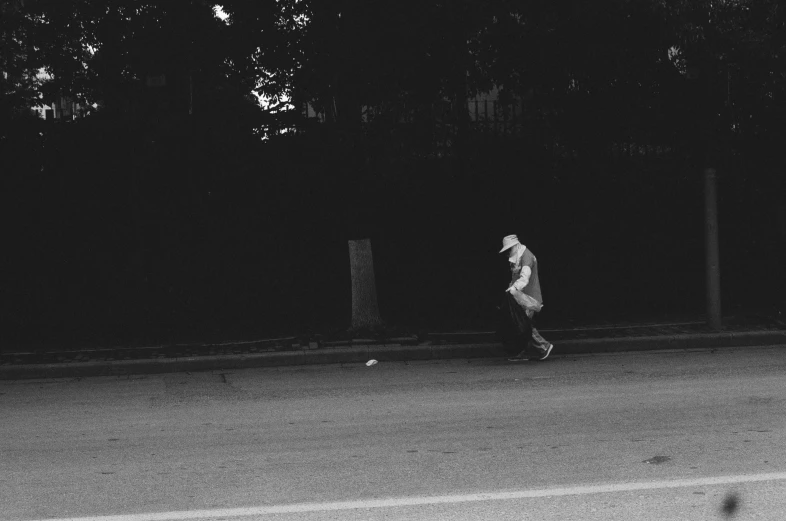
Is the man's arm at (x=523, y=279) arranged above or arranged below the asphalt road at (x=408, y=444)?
above

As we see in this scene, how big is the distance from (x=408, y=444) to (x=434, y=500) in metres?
1.58

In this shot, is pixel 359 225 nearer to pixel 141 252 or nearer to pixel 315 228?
pixel 315 228

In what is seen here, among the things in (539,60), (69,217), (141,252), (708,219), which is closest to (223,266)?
(141,252)

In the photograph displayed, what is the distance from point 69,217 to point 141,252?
1118 millimetres

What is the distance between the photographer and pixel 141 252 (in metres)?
14.9

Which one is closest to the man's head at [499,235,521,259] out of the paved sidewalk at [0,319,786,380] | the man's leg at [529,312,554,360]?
the man's leg at [529,312,554,360]

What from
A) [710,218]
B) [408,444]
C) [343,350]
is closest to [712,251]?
[710,218]

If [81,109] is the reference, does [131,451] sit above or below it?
below

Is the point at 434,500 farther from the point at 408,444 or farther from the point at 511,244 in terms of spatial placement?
the point at 511,244

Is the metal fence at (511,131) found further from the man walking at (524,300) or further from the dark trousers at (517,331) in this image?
the dark trousers at (517,331)

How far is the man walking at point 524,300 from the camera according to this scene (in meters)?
11.7

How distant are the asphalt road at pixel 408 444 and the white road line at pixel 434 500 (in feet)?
0.05

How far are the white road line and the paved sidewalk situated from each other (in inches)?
250

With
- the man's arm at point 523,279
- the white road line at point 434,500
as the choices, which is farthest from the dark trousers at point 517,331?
the white road line at point 434,500
